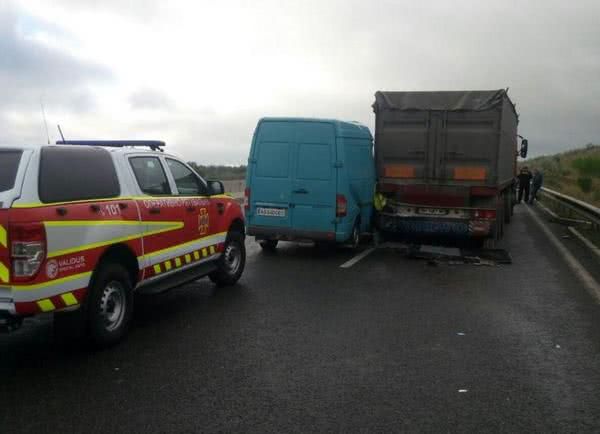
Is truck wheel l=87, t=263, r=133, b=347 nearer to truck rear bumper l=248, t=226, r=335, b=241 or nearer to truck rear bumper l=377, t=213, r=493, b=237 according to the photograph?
truck rear bumper l=248, t=226, r=335, b=241

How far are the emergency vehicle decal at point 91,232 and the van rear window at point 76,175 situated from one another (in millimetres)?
233

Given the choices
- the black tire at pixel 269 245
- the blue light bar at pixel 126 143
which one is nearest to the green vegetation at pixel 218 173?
the black tire at pixel 269 245

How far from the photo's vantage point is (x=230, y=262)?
28.6 feet

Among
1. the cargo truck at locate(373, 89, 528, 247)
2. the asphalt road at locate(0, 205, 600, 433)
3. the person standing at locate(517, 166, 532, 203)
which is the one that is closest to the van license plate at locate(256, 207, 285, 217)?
the cargo truck at locate(373, 89, 528, 247)

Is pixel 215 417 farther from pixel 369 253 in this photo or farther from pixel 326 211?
pixel 369 253

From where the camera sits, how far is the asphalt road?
167 inches

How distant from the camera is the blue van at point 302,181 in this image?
35.5ft

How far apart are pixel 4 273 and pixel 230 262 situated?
414 cm

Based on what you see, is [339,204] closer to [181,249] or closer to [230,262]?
[230,262]

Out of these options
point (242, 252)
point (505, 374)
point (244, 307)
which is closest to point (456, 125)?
point (242, 252)

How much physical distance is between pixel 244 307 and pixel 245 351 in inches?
67.7

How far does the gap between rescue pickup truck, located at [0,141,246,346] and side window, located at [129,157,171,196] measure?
13mm

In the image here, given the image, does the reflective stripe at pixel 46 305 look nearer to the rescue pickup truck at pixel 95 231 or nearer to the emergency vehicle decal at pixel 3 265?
the rescue pickup truck at pixel 95 231

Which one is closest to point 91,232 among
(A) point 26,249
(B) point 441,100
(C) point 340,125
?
(A) point 26,249
